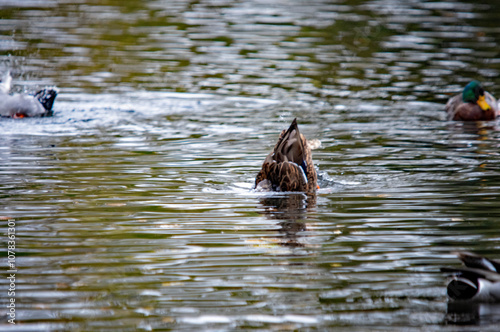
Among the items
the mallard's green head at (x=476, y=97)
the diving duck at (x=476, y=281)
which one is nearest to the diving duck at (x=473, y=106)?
the mallard's green head at (x=476, y=97)

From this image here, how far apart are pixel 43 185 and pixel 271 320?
4.70 metres

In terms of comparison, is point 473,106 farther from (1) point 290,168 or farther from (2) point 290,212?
(2) point 290,212

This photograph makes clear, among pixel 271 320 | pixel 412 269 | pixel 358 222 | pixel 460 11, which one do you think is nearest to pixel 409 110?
pixel 358 222

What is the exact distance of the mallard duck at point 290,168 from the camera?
9.22 m

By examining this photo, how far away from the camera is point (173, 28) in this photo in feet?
75.4

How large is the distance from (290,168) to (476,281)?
13.0 ft

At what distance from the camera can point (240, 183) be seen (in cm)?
955

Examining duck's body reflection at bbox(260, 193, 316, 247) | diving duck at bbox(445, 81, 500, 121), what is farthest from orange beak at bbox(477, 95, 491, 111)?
duck's body reflection at bbox(260, 193, 316, 247)

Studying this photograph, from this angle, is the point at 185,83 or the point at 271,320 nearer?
the point at 271,320

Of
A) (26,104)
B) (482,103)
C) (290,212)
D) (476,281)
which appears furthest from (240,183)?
(482,103)

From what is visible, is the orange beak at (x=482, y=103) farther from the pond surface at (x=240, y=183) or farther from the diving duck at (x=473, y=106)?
the pond surface at (x=240, y=183)

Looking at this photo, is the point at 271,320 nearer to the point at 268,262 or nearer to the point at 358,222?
the point at 268,262

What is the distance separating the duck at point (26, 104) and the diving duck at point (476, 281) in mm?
9339

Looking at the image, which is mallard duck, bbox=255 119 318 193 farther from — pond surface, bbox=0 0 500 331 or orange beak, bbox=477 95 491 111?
orange beak, bbox=477 95 491 111
